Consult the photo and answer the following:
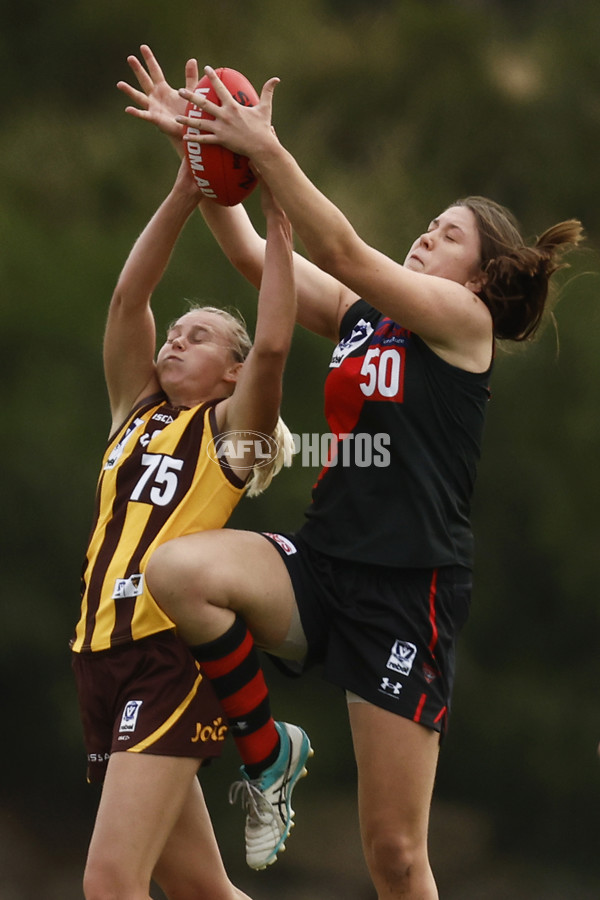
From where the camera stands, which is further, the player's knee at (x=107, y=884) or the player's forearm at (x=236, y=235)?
the player's forearm at (x=236, y=235)

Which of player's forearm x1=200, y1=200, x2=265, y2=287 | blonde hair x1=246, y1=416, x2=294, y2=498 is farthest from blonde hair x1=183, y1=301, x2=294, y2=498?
player's forearm x1=200, y1=200, x2=265, y2=287

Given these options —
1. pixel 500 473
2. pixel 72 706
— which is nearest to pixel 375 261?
pixel 500 473

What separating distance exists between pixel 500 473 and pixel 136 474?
247 centimetres

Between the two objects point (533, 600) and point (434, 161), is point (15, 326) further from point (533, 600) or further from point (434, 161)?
point (533, 600)

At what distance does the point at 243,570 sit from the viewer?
2338mm

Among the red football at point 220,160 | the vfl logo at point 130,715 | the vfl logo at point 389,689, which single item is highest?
the red football at point 220,160

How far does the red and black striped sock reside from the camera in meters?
2.31

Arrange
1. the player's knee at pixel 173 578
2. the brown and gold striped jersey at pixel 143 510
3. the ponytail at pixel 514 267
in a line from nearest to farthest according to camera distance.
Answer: the player's knee at pixel 173 578 → the brown and gold striped jersey at pixel 143 510 → the ponytail at pixel 514 267

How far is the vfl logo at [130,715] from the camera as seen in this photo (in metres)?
2.35

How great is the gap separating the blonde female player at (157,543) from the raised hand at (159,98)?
12cm

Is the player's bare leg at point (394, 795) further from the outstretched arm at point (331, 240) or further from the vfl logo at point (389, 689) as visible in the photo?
the outstretched arm at point (331, 240)

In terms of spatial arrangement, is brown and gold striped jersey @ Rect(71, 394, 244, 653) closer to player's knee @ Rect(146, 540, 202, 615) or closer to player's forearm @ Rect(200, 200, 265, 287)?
player's knee @ Rect(146, 540, 202, 615)

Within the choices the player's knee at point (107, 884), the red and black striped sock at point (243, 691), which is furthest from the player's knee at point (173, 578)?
the player's knee at point (107, 884)

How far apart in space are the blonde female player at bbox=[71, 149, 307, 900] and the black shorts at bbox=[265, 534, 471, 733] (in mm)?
177
